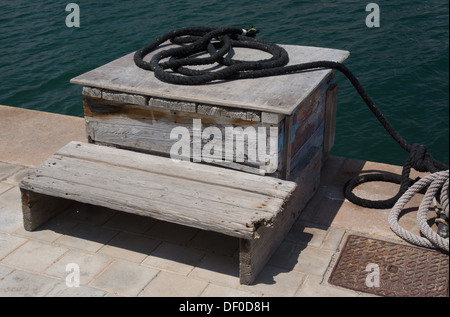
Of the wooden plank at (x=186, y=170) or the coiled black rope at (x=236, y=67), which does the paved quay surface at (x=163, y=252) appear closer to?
the coiled black rope at (x=236, y=67)

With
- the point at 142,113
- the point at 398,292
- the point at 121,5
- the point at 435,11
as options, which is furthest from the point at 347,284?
the point at 121,5

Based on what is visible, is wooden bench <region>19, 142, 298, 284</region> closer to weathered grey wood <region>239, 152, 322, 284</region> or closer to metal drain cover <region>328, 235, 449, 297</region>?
weathered grey wood <region>239, 152, 322, 284</region>

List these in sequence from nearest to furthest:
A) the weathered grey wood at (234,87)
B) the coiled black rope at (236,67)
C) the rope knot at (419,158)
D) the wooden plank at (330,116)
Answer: the weathered grey wood at (234,87), the coiled black rope at (236,67), the rope knot at (419,158), the wooden plank at (330,116)

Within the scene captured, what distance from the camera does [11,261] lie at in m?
4.98

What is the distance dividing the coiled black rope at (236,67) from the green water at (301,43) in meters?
2.35

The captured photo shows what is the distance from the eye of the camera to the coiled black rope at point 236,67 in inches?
214

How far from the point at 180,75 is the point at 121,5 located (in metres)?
8.68

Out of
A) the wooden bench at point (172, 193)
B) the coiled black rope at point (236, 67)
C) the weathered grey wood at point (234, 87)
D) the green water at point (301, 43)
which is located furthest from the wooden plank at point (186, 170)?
the green water at point (301, 43)

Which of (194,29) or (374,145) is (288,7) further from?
(194,29)

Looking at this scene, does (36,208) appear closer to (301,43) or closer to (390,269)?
(390,269)

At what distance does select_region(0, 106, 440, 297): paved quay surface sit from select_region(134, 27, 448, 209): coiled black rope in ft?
0.60

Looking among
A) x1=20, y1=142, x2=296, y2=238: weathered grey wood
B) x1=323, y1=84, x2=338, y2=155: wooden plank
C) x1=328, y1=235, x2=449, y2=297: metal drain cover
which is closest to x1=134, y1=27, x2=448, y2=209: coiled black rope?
x1=323, y1=84, x2=338, y2=155: wooden plank

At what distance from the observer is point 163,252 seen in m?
5.10

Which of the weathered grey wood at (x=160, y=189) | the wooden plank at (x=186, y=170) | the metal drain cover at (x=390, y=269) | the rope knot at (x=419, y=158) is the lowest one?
the metal drain cover at (x=390, y=269)
